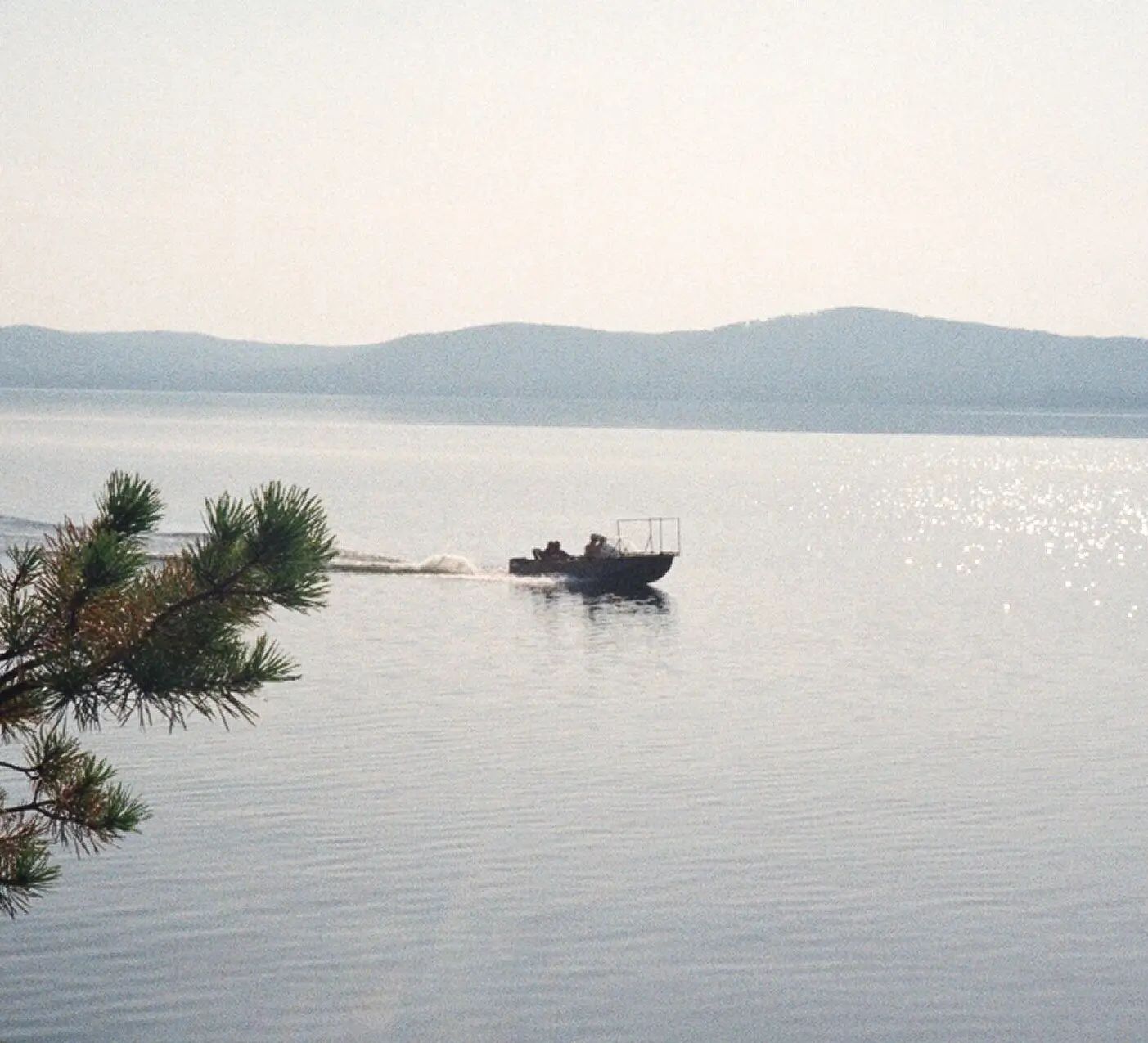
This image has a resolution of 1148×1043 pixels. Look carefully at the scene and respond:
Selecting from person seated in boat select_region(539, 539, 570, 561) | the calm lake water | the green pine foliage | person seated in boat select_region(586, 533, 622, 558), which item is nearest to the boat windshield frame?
person seated in boat select_region(586, 533, 622, 558)

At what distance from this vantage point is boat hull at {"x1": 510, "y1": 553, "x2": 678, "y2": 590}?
87062 millimetres

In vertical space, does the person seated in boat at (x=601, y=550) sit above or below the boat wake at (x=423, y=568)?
above

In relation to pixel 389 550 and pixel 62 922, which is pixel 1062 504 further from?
pixel 62 922

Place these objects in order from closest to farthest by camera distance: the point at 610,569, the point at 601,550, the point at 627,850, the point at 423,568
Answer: the point at 627,850 → the point at 610,569 → the point at 601,550 → the point at 423,568

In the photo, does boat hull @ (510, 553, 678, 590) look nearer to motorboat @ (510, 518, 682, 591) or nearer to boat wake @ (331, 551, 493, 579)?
motorboat @ (510, 518, 682, 591)

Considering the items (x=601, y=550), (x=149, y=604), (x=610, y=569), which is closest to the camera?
(x=149, y=604)

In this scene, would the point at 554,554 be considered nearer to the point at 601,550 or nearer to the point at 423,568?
the point at 601,550

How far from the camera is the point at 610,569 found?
287 ft

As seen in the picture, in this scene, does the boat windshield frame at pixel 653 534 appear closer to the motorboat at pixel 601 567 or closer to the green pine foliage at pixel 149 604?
the motorboat at pixel 601 567

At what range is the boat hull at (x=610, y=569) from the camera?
87.1 m

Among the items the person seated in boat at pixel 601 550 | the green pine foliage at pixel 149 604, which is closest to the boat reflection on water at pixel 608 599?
the person seated in boat at pixel 601 550

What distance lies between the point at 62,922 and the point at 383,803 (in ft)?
33.3

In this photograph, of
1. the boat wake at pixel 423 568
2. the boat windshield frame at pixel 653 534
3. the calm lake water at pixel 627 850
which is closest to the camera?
the calm lake water at pixel 627 850

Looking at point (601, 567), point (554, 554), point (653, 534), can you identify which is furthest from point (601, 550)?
point (653, 534)
